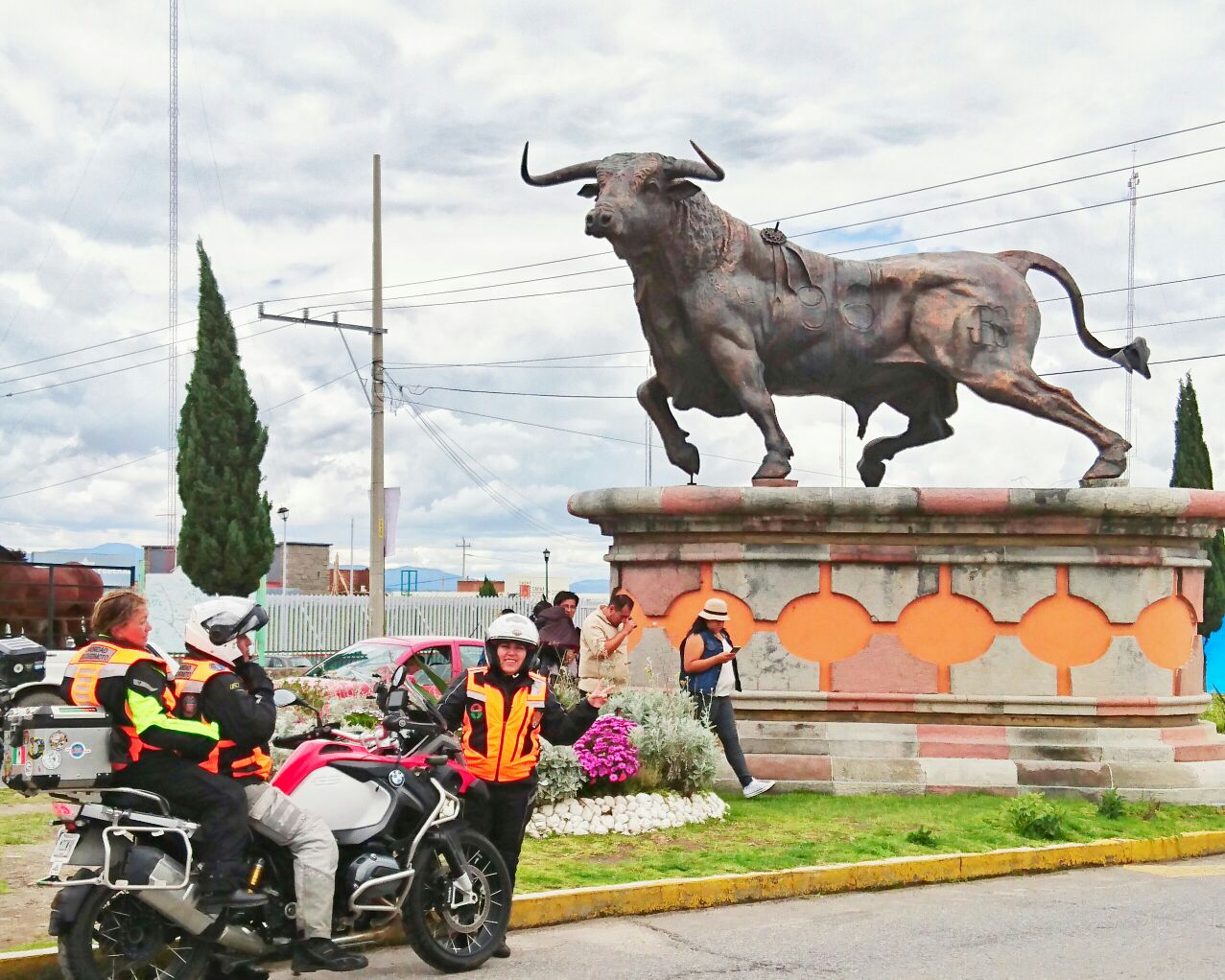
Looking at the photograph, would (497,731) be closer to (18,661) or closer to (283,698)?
(283,698)

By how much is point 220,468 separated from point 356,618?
6.53 metres

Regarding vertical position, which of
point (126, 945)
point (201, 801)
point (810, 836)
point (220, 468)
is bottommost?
point (810, 836)

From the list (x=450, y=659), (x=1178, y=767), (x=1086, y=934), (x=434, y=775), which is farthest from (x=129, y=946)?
(x=450, y=659)

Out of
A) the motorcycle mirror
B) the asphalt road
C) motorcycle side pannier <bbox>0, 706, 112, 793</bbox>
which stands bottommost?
the asphalt road

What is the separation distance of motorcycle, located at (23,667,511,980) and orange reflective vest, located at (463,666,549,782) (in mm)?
112

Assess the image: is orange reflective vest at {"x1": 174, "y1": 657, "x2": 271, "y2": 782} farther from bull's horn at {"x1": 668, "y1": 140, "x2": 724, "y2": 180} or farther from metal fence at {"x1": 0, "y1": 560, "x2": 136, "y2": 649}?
metal fence at {"x1": 0, "y1": 560, "x2": 136, "y2": 649}

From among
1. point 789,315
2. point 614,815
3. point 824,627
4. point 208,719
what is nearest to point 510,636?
point 208,719

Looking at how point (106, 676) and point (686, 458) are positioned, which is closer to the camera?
point (106, 676)

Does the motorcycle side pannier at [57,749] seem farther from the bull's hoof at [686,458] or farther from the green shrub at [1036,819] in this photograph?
the bull's hoof at [686,458]

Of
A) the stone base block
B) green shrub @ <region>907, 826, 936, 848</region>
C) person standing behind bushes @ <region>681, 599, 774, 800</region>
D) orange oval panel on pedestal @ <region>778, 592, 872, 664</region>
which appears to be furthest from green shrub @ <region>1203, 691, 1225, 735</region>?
green shrub @ <region>907, 826, 936, 848</region>

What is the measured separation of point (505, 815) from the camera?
23.6 ft

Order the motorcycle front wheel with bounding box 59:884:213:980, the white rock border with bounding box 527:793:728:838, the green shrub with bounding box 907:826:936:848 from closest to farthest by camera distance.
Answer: the motorcycle front wheel with bounding box 59:884:213:980, the green shrub with bounding box 907:826:936:848, the white rock border with bounding box 527:793:728:838

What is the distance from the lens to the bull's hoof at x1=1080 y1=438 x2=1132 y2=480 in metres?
12.6

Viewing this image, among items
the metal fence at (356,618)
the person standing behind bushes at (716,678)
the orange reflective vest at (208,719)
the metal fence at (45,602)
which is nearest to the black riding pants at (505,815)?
the orange reflective vest at (208,719)
